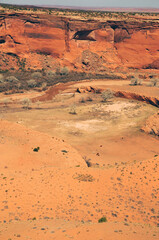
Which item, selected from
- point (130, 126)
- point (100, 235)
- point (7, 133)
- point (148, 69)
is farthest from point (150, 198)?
point (148, 69)

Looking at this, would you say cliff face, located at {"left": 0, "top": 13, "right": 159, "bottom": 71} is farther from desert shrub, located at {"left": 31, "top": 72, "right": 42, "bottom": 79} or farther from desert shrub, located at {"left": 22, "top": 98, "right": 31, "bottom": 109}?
desert shrub, located at {"left": 22, "top": 98, "right": 31, "bottom": 109}

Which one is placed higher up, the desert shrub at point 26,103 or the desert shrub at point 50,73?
the desert shrub at point 50,73

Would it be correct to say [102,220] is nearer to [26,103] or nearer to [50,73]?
[26,103]

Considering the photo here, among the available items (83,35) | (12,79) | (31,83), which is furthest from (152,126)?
(83,35)

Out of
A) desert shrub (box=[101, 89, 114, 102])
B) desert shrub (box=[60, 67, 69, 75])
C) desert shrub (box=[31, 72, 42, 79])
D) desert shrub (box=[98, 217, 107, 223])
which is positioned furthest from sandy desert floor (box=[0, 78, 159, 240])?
desert shrub (box=[60, 67, 69, 75])

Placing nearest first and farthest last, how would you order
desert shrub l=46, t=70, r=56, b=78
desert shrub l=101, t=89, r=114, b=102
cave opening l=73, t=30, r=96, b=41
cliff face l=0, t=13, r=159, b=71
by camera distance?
desert shrub l=101, t=89, r=114, b=102 → desert shrub l=46, t=70, r=56, b=78 → cliff face l=0, t=13, r=159, b=71 → cave opening l=73, t=30, r=96, b=41

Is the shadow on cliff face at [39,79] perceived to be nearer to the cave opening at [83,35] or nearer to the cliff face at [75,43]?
the cliff face at [75,43]

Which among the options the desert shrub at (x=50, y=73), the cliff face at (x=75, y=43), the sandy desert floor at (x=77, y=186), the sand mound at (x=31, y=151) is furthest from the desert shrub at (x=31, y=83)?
the sand mound at (x=31, y=151)
